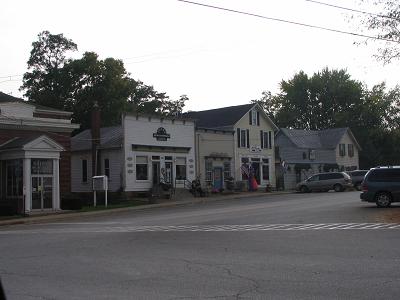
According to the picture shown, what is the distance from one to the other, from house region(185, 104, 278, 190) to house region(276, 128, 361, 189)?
372 cm

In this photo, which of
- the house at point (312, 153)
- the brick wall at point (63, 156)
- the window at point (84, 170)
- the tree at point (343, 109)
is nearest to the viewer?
the brick wall at point (63, 156)

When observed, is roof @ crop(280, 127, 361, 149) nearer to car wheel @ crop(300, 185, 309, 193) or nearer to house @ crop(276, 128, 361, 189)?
house @ crop(276, 128, 361, 189)

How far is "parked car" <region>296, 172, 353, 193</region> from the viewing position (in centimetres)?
4994

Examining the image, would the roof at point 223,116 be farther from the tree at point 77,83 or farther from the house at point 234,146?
the tree at point 77,83

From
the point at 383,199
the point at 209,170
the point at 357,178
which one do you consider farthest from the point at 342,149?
the point at 383,199

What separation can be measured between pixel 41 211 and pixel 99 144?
1135 cm

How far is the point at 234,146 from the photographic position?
169 ft

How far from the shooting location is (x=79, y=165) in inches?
1836

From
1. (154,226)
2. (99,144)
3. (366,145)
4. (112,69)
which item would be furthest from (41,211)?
(366,145)

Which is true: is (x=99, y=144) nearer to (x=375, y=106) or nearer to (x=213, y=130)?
(x=213, y=130)

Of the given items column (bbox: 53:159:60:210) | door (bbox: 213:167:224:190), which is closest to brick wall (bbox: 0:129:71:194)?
column (bbox: 53:159:60:210)

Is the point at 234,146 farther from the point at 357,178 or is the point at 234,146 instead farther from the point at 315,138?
the point at 315,138

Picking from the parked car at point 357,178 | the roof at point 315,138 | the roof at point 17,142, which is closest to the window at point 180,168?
the roof at point 17,142

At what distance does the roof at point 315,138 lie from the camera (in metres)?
67.6
